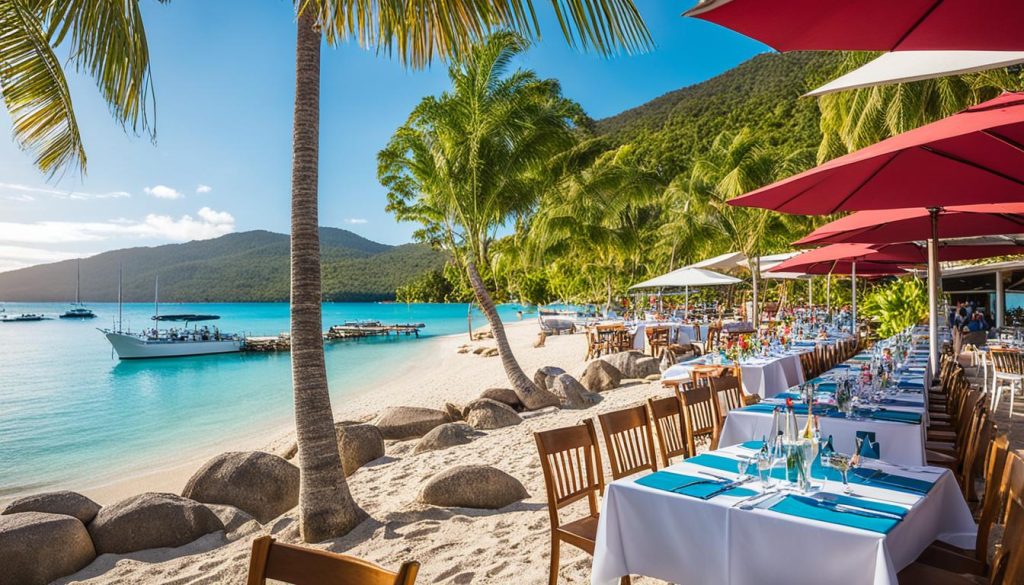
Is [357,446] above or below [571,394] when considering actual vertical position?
below

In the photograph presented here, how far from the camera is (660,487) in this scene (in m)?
2.83

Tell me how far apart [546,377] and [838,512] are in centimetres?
920

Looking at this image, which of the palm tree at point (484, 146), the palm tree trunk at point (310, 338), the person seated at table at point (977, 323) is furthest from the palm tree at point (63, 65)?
the person seated at table at point (977, 323)

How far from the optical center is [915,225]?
21.2 feet

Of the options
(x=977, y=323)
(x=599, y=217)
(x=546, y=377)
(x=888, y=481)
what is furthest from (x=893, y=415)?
(x=599, y=217)

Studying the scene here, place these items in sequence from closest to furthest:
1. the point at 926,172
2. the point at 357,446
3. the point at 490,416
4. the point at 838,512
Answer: the point at 838,512 < the point at 926,172 < the point at 357,446 < the point at 490,416

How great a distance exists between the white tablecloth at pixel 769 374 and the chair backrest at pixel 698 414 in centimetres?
292

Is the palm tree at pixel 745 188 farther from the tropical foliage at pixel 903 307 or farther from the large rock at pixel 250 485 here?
the large rock at pixel 250 485

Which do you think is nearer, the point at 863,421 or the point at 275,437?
the point at 863,421

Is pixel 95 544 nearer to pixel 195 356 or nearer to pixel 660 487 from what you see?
pixel 660 487

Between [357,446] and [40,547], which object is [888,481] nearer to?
[40,547]

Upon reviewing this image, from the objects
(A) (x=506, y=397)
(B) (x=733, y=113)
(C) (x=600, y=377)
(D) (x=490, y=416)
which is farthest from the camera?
(B) (x=733, y=113)

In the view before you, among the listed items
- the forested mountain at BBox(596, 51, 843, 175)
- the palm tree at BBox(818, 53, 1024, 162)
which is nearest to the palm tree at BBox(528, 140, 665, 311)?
the forested mountain at BBox(596, 51, 843, 175)

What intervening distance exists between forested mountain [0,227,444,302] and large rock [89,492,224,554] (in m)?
100
